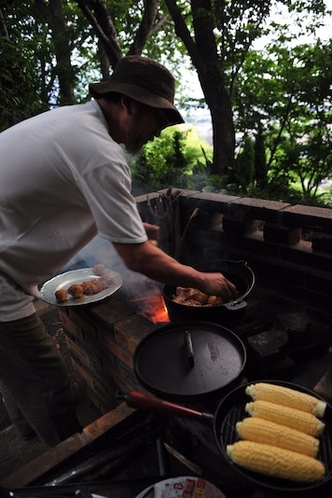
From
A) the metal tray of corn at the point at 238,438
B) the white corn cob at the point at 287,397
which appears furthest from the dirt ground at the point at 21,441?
the white corn cob at the point at 287,397

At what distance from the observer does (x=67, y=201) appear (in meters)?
2.24

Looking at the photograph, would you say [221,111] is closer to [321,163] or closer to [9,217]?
[321,163]

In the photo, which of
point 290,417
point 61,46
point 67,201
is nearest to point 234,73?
point 61,46

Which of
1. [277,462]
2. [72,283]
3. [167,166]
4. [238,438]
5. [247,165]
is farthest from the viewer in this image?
[167,166]

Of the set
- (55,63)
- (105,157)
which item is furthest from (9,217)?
(55,63)

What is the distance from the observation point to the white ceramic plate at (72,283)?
296 cm

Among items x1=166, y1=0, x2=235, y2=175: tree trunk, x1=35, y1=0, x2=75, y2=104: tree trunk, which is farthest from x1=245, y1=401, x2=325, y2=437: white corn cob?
x1=35, y1=0, x2=75, y2=104: tree trunk

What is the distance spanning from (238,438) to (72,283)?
7.33 ft

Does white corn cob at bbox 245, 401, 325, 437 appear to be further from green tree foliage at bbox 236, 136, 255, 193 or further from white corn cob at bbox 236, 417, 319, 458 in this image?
green tree foliage at bbox 236, 136, 255, 193

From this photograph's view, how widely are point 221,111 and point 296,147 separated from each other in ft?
7.87

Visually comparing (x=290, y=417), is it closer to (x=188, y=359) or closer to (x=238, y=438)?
(x=238, y=438)

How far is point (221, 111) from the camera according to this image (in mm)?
9562

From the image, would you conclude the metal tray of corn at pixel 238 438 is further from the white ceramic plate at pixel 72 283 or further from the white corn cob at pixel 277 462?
the white ceramic plate at pixel 72 283

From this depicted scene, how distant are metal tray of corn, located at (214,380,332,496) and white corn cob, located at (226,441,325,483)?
0.08 ft
